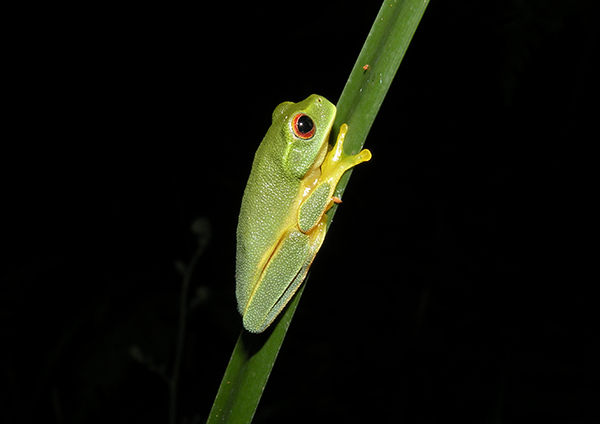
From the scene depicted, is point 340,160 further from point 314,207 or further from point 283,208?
point 283,208

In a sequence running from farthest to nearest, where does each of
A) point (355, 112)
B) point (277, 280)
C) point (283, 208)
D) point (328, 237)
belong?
point (328, 237) → point (283, 208) → point (277, 280) → point (355, 112)

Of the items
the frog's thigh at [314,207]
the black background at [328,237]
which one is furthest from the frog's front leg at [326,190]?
the black background at [328,237]

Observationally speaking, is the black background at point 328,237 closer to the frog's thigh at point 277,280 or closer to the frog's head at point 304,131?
the frog's head at point 304,131

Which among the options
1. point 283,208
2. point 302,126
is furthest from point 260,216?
point 302,126

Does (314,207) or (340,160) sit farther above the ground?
(340,160)

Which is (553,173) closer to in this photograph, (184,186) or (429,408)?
(429,408)
